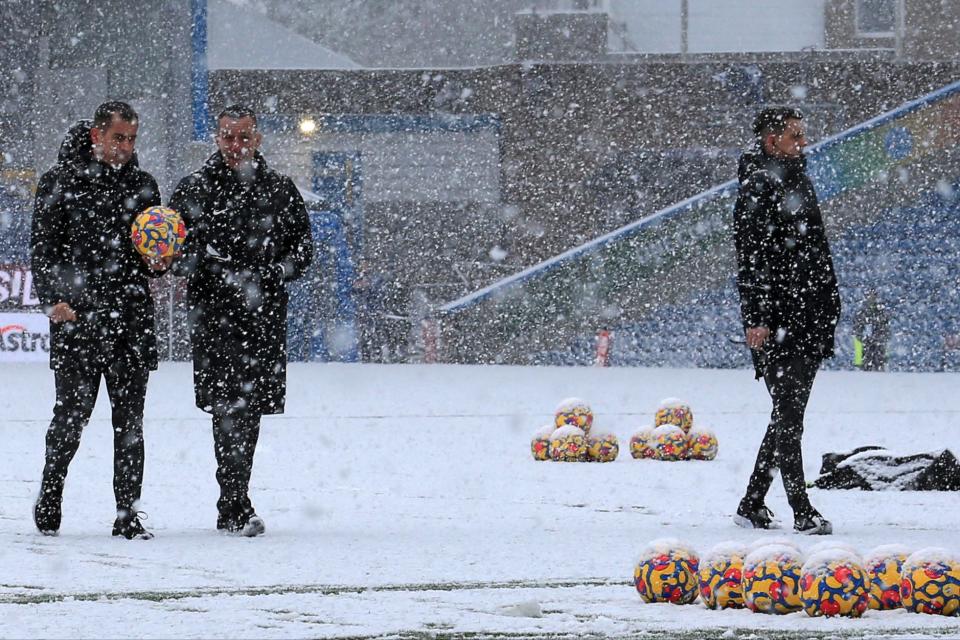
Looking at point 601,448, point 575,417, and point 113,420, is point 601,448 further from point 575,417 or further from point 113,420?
point 113,420

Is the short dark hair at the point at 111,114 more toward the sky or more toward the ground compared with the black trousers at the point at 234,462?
more toward the sky

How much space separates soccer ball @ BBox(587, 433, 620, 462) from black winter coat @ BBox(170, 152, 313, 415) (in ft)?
12.4

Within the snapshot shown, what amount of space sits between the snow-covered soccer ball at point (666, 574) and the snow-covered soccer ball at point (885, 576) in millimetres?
515

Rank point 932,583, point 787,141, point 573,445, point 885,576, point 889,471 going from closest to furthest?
point 932,583 < point 885,576 < point 787,141 < point 889,471 < point 573,445

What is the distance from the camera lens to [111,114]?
22.6 feet

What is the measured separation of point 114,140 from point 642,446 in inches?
189

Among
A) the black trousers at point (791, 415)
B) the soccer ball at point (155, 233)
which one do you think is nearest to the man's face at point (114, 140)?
the soccer ball at point (155, 233)

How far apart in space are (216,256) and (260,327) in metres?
0.33

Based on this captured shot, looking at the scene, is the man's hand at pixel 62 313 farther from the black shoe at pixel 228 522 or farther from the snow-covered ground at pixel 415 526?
the black shoe at pixel 228 522

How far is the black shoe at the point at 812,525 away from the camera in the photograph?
712cm

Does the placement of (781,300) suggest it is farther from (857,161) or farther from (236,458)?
(857,161)

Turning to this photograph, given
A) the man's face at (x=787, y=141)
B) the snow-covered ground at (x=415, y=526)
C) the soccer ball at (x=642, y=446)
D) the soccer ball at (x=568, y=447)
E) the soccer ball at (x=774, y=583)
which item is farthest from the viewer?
the soccer ball at (x=642, y=446)

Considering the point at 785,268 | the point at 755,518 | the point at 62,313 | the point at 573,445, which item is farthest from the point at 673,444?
the point at 62,313

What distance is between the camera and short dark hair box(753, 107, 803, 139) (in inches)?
289
